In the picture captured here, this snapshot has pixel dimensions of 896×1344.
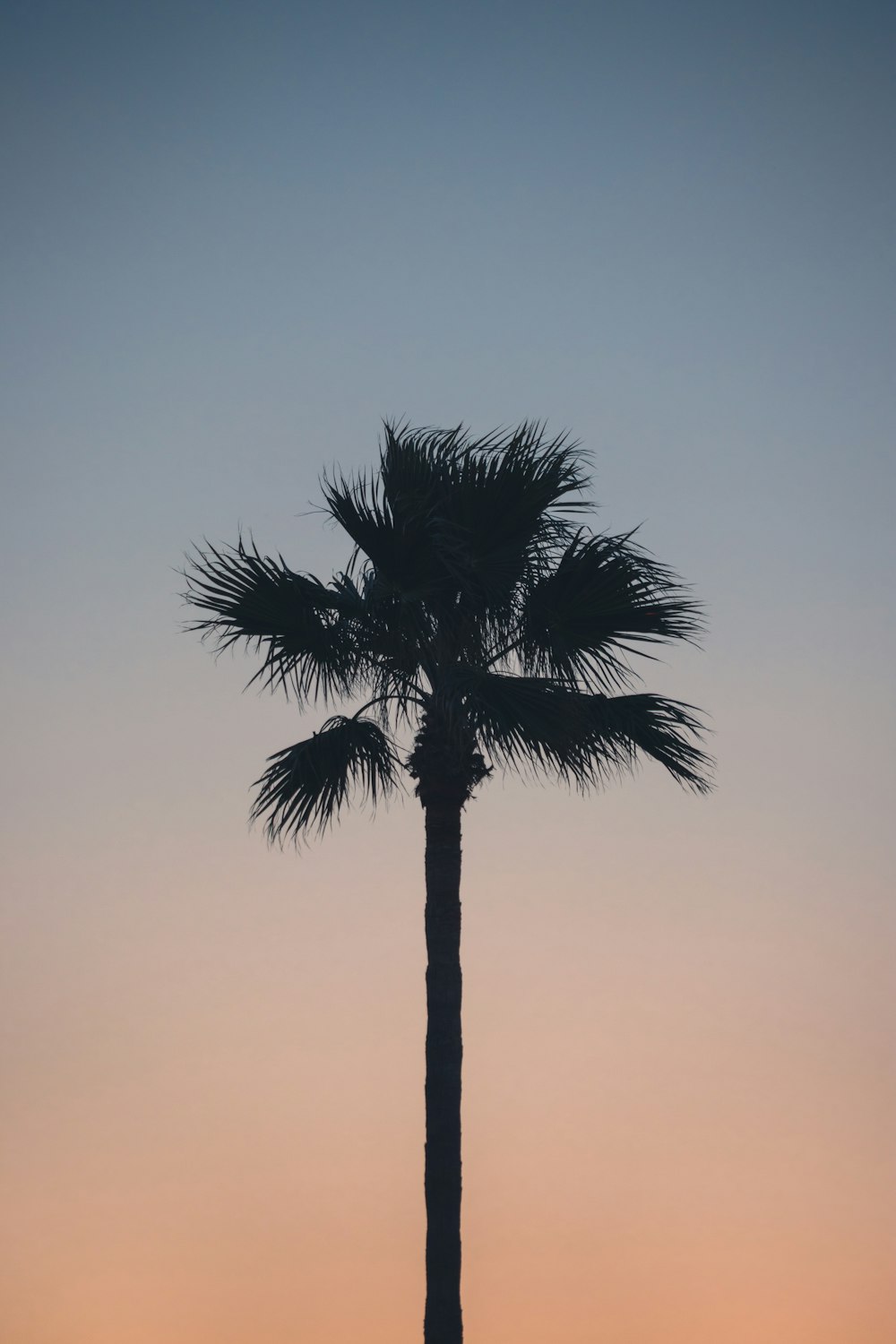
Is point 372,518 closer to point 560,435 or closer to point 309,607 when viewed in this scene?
point 309,607

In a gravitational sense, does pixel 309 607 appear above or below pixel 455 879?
above

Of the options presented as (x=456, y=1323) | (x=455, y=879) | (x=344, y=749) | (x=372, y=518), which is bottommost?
(x=456, y=1323)

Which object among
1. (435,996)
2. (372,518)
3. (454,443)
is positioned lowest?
(435,996)

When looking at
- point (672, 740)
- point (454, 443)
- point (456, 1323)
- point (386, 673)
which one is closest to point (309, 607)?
point (386, 673)

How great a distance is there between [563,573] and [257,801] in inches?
133

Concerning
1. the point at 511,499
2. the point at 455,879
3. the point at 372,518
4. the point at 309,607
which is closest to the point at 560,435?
the point at 511,499

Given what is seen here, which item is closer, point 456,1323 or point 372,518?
point 456,1323

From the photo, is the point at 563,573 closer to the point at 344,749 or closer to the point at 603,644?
the point at 603,644

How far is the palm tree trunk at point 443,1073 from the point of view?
1284 centimetres

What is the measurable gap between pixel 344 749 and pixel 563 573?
252cm

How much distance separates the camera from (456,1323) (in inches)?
504

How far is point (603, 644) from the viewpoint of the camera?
14008 millimetres

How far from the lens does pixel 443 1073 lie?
13.1 m

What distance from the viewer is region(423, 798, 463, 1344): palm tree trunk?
1284cm
